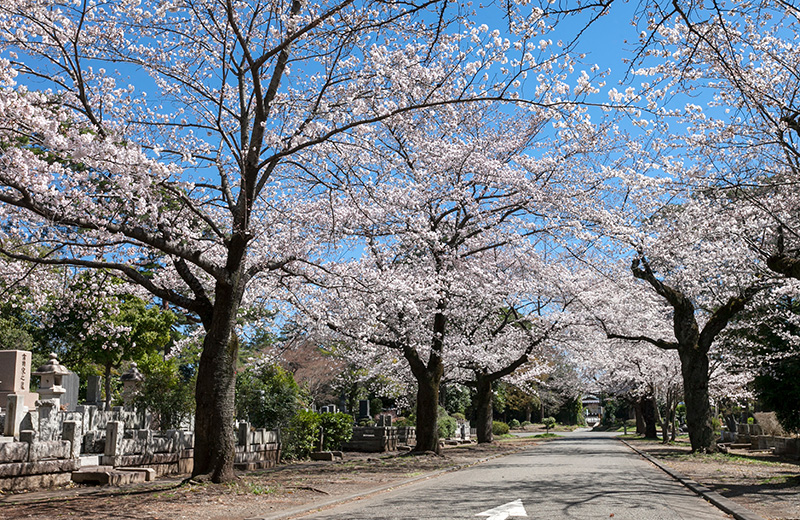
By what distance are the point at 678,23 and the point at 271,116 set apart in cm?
816

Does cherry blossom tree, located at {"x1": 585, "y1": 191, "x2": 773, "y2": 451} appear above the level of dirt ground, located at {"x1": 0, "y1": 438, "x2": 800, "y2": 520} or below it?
above

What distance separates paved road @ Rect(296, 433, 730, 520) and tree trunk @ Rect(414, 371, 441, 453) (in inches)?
223

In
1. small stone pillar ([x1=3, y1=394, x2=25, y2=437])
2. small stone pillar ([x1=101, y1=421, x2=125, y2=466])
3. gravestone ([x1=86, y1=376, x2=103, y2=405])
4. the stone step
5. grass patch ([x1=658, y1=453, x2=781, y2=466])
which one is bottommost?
grass patch ([x1=658, y1=453, x2=781, y2=466])

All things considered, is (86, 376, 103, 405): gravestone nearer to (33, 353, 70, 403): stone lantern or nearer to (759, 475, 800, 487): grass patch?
(33, 353, 70, 403): stone lantern

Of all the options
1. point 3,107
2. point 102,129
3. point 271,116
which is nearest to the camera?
point 3,107

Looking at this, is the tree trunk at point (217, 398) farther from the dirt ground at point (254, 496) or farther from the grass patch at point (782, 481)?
the grass patch at point (782, 481)

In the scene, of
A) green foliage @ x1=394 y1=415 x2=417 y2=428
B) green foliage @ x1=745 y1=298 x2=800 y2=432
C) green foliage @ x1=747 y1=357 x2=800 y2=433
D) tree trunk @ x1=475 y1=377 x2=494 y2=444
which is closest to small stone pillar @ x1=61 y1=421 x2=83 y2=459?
green foliage @ x1=745 y1=298 x2=800 y2=432

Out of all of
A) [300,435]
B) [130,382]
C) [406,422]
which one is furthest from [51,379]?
[406,422]

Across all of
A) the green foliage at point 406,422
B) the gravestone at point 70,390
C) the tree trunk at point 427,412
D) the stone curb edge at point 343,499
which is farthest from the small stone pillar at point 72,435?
the green foliage at point 406,422

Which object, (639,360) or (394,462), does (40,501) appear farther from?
(639,360)

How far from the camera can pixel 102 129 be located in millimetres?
10016

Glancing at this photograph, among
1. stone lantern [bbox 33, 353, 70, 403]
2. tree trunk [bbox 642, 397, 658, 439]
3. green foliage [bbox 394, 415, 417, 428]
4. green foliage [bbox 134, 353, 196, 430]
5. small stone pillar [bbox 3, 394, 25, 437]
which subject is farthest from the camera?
tree trunk [bbox 642, 397, 658, 439]

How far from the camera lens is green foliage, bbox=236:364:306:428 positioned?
20266 mm

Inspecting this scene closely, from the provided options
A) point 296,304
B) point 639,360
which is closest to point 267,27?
point 296,304
